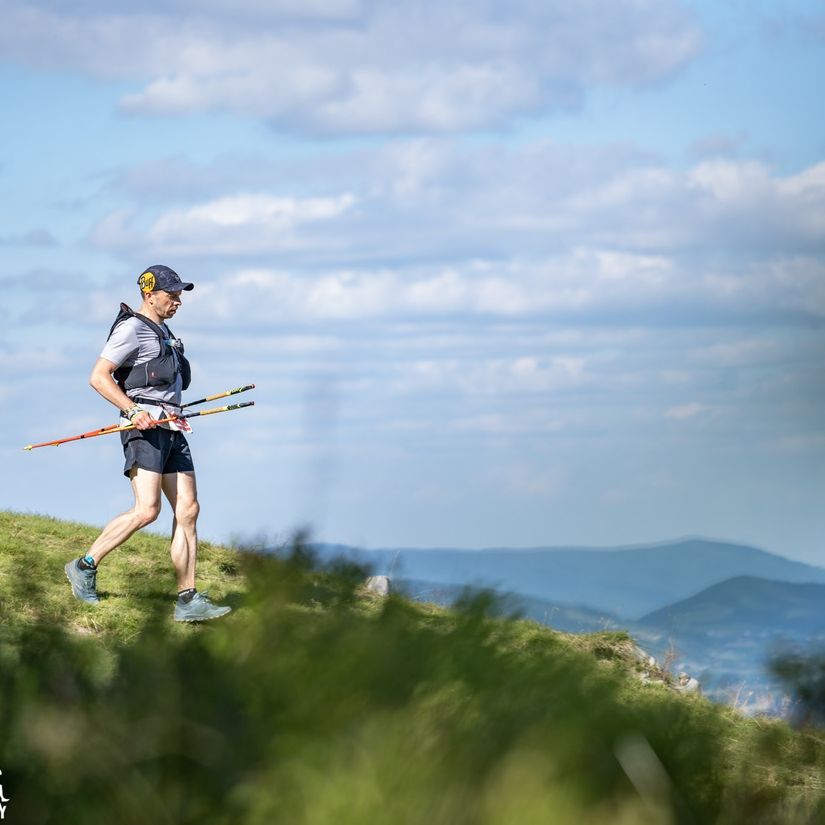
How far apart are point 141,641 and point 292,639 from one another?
0.32m

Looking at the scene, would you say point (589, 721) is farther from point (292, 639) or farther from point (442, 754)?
point (292, 639)

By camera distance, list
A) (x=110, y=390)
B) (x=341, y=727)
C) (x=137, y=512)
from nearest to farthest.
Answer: (x=341, y=727)
(x=110, y=390)
(x=137, y=512)

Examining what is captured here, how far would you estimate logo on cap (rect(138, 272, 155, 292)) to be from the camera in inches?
393

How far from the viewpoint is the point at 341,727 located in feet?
8.09

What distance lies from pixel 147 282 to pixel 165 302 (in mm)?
198

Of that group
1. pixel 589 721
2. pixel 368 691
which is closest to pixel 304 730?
pixel 368 691

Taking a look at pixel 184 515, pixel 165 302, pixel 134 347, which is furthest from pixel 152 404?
pixel 184 515

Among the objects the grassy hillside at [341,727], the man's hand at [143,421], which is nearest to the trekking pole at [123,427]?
the man's hand at [143,421]

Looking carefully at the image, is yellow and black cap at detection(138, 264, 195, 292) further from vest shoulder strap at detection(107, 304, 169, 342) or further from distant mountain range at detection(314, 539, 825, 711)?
distant mountain range at detection(314, 539, 825, 711)

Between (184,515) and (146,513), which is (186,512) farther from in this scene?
(146,513)

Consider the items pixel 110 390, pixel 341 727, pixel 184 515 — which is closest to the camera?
pixel 341 727

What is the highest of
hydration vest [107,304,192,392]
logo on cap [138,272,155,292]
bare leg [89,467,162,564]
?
logo on cap [138,272,155,292]

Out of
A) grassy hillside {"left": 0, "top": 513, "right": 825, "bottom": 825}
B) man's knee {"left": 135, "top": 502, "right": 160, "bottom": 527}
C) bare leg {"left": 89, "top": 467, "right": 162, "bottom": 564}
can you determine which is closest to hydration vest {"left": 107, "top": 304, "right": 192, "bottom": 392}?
bare leg {"left": 89, "top": 467, "right": 162, "bottom": 564}

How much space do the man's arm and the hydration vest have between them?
0.54ft
